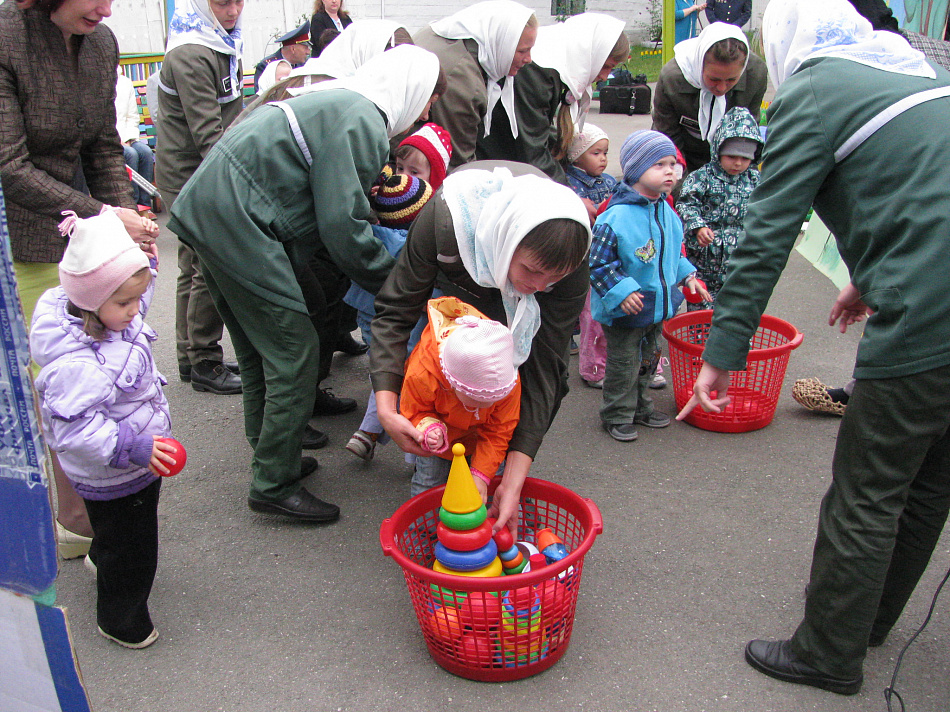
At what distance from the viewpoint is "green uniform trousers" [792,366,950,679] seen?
1894mm

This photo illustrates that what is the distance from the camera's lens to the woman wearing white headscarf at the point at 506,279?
2.08 meters

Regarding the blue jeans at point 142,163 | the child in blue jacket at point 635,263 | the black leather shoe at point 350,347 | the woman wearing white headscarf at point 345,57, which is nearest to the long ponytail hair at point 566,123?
the child in blue jacket at point 635,263

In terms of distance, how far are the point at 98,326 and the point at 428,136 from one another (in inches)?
61.4

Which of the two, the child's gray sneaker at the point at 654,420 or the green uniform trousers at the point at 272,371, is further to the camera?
the child's gray sneaker at the point at 654,420

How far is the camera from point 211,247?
8.34 ft

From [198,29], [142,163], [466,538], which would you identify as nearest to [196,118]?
[198,29]

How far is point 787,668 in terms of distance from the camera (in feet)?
7.35

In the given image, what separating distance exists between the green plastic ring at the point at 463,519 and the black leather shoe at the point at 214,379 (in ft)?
7.58

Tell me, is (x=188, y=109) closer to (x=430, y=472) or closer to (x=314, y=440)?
(x=314, y=440)

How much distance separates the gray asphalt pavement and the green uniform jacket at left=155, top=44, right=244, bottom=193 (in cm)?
135

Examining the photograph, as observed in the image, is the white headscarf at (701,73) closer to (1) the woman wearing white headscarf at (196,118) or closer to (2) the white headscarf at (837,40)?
(2) the white headscarf at (837,40)

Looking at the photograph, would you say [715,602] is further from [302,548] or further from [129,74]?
[129,74]

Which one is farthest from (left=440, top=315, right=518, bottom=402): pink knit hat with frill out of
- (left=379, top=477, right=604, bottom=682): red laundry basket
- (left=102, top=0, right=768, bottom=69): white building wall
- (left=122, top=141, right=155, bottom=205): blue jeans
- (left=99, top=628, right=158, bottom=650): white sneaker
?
(left=102, top=0, right=768, bottom=69): white building wall

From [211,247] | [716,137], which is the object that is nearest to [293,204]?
[211,247]
